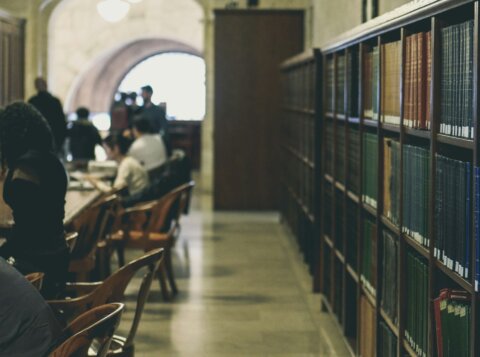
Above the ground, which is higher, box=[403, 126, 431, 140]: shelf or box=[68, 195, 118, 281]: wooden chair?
box=[403, 126, 431, 140]: shelf

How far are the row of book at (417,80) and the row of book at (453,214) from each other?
0.39m

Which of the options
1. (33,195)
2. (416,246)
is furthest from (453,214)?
(33,195)

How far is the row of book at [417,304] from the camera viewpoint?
12.8 feet

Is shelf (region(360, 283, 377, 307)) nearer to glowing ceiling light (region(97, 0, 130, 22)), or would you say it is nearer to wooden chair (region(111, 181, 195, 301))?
wooden chair (region(111, 181, 195, 301))

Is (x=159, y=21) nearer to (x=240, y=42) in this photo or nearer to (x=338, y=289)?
(x=240, y=42)

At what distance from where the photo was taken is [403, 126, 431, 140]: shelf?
12.5ft

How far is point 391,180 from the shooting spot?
15.1 ft

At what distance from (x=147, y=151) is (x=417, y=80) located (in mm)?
6569

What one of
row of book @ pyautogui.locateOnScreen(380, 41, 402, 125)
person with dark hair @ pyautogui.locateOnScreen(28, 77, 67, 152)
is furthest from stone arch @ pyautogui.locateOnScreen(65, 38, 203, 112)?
row of book @ pyautogui.locateOnScreen(380, 41, 402, 125)

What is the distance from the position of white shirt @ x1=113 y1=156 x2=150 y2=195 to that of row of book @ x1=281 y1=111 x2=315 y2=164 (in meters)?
1.42

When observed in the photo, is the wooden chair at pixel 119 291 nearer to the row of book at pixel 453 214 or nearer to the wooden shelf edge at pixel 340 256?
the row of book at pixel 453 214

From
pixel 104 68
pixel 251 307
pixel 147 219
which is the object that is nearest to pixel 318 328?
pixel 251 307

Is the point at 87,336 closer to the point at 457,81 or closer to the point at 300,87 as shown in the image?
the point at 457,81

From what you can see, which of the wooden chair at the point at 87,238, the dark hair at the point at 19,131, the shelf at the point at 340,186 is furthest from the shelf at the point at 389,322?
the wooden chair at the point at 87,238
